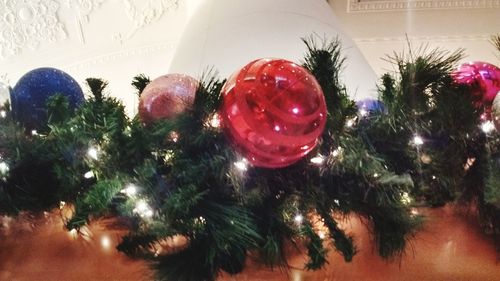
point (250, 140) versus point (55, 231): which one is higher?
point (250, 140)

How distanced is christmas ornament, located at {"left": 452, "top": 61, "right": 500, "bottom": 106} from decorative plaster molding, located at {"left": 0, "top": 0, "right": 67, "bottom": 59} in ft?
5.36

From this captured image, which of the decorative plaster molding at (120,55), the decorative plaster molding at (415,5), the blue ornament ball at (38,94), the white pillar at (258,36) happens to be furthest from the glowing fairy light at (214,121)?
the decorative plaster molding at (120,55)

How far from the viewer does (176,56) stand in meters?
1.14

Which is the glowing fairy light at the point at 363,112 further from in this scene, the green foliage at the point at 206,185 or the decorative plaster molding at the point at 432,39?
the decorative plaster molding at the point at 432,39

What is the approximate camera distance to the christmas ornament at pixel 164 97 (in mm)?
557

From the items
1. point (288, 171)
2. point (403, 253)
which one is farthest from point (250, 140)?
point (403, 253)

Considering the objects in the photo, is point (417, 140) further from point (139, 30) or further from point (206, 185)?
point (139, 30)

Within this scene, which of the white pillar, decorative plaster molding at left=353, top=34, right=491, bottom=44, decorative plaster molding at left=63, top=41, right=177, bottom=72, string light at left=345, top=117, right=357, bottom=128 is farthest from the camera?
decorative plaster molding at left=63, top=41, right=177, bottom=72

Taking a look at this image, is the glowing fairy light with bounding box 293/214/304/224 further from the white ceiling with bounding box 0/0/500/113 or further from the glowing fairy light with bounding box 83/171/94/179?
the white ceiling with bounding box 0/0/500/113

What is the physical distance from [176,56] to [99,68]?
0.92 meters

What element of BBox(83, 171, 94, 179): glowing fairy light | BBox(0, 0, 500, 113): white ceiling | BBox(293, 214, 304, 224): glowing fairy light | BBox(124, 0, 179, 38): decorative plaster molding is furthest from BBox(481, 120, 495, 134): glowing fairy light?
BBox(124, 0, 179, 38): decorative plaster molding

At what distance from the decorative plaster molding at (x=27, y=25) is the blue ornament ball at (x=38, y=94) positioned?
1.32m

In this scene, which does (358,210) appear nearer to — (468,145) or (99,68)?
(468,145)

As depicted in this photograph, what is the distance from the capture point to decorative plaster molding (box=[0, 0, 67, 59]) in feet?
5.98
